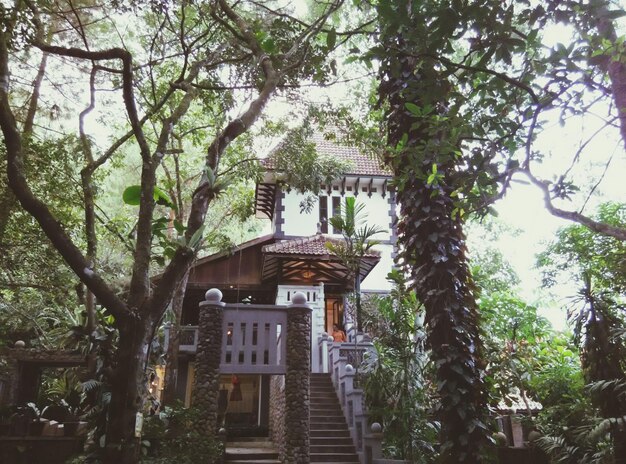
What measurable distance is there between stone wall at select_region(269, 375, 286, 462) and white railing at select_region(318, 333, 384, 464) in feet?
3.94

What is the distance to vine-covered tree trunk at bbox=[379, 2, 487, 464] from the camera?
4223mm

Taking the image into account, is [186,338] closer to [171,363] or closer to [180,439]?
[171,363]

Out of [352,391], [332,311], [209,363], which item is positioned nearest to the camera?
[209,363]

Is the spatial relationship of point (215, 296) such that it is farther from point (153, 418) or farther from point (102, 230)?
point (102, 230)

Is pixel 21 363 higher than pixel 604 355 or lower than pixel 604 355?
higher

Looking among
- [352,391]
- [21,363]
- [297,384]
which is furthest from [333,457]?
[21,363]

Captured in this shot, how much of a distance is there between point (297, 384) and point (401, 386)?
77.9 inches

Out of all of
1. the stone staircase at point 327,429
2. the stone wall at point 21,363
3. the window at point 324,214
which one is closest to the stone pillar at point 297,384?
the stone staircase at point 327,429

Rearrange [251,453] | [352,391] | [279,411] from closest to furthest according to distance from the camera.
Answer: [352,391], [251,453], [279,411]

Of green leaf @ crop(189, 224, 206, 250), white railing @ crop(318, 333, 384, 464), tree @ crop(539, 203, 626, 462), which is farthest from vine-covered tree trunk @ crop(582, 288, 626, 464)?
green leaf @ crop(189, 224, 206, 250)

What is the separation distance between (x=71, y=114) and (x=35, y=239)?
3.53 metres

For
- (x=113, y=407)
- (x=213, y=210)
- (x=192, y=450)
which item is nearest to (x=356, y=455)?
(x=192, y=450)

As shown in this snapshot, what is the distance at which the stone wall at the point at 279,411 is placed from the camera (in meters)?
8.72

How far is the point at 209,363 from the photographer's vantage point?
8352 millimetres
